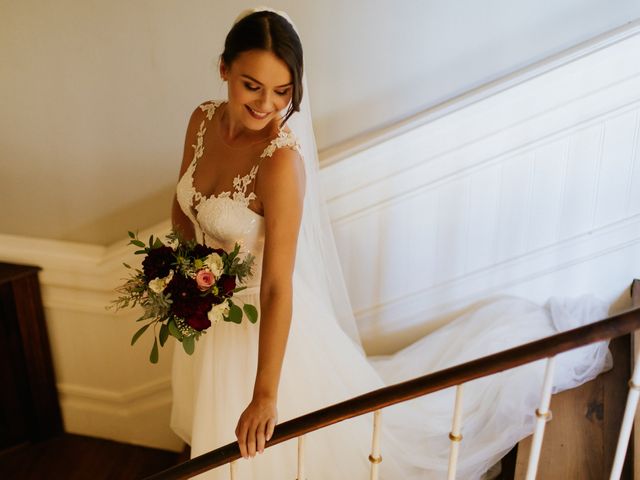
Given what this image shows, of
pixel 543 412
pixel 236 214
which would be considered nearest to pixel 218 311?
pixel 236 214

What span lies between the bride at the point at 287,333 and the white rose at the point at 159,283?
251 millimetres

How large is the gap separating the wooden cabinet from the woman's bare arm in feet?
6.54

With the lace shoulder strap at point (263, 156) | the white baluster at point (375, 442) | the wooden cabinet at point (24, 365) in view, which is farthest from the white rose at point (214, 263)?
the wooden cabinet at point (24, 365)

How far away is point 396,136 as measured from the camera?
8.90 feet

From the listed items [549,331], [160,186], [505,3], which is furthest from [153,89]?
[549,331]

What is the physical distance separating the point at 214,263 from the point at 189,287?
0.10m

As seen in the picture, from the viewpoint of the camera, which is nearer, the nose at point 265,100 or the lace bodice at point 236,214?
the nose at point 265,100

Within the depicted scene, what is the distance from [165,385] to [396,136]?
1.89m

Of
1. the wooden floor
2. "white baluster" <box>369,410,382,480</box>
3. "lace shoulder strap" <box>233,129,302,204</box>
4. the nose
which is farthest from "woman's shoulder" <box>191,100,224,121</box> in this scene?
the wooden floor

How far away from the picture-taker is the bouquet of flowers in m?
1.80

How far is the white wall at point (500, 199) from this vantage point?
2594 mm

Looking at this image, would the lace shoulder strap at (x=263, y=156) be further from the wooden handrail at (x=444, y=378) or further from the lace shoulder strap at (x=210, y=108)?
the wooden handrail at (x=444, y=378)

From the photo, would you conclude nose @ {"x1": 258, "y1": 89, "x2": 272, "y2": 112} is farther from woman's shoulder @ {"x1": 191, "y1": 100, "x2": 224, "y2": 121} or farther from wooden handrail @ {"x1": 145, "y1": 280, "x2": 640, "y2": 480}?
wooden handrail @ {"x1": 145, "y1": 280, "x2": 640, "y2": 480}

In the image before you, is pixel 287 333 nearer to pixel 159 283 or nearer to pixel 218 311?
pixel 218 311
